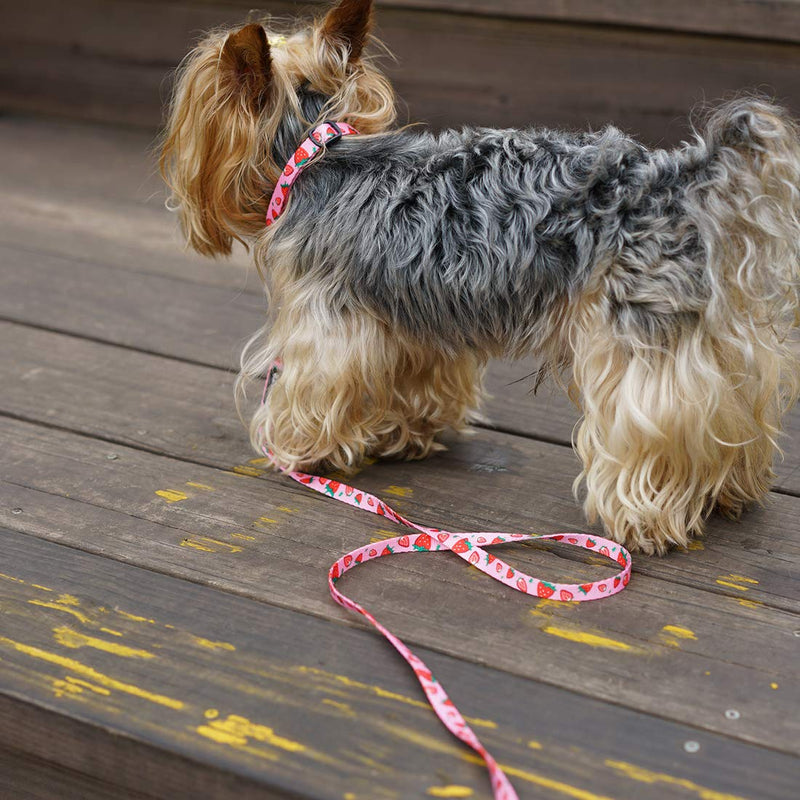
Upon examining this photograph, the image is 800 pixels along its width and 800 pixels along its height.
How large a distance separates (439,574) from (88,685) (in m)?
0.60

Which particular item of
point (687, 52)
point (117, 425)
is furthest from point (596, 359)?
point (687, 52)

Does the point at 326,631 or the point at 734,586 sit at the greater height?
the point at 734,586

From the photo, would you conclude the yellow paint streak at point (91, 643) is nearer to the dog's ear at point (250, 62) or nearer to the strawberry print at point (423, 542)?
the strawberry print at point (423, 542)

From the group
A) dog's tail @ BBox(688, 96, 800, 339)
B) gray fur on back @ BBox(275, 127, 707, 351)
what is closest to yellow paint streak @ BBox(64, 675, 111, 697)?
gray fur on back @ BBox(275, 127, 707, 351)

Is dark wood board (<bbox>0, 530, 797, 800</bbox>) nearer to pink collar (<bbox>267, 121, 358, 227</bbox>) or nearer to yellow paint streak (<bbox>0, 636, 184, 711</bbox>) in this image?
yellow paint streak (<bbox>0, 636, 184, 711</bbox>)

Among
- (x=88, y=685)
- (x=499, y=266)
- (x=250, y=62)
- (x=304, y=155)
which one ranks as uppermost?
(x=250, y=62)

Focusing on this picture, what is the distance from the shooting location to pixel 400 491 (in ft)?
7.00

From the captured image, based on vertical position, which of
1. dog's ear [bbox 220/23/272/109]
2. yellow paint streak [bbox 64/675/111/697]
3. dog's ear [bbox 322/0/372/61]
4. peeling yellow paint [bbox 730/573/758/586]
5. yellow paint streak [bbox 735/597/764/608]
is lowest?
yellow paint streak [bbox 64/675/111/697]

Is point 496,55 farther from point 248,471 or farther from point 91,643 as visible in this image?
point 91,643

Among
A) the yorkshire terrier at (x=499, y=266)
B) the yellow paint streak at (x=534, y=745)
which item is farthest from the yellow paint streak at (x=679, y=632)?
the yellow paint streak at (x=534, y=745)

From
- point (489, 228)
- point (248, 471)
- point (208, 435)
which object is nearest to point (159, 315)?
point (208, 435)

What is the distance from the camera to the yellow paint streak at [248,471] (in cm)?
217

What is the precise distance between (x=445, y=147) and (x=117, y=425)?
95 centimetres

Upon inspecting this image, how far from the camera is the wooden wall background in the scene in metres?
3.73
